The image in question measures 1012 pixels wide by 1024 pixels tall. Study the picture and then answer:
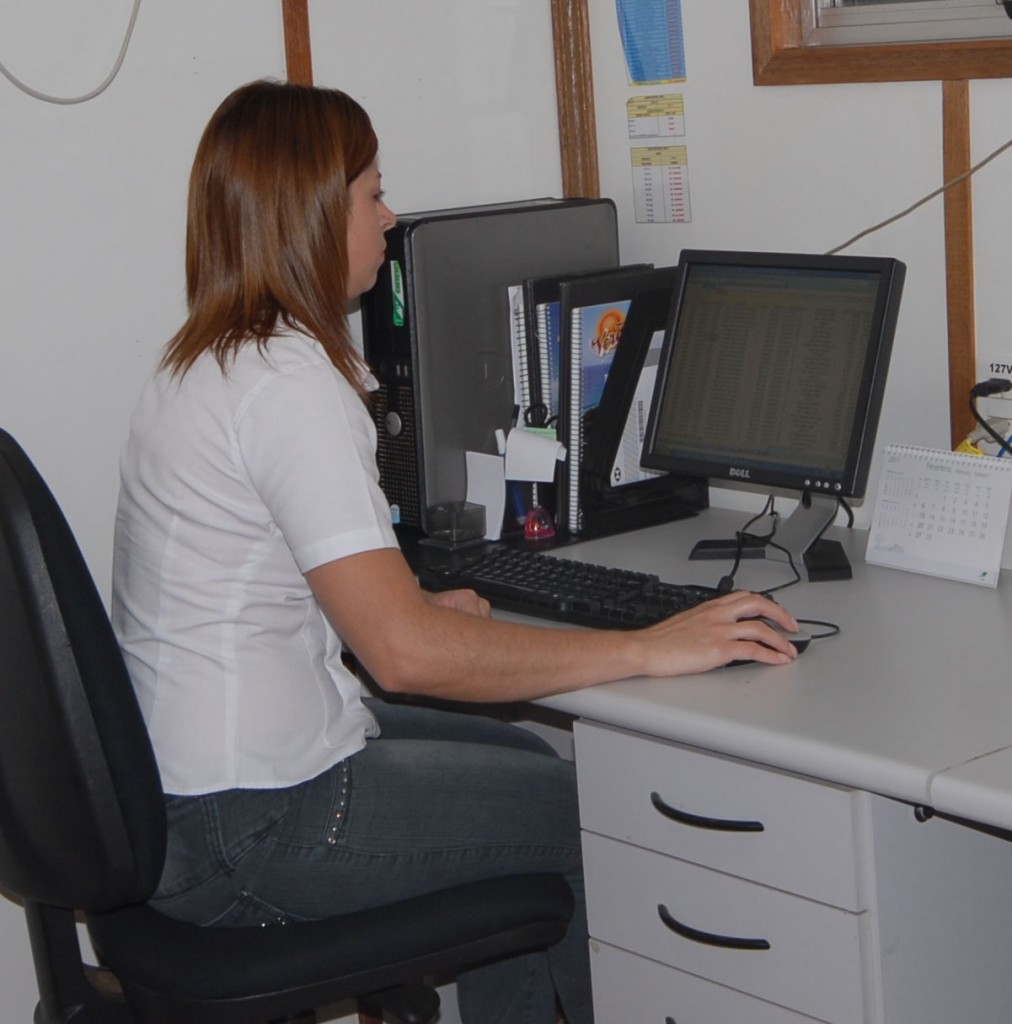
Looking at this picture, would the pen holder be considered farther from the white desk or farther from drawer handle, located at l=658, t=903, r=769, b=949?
drawer handle, located at l=658, t=903, r=769, b=949

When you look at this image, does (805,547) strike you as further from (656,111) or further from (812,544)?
(656,111)

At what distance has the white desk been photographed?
137 centimetres

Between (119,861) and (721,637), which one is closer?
(119,861)

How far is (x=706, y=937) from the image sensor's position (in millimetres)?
1521

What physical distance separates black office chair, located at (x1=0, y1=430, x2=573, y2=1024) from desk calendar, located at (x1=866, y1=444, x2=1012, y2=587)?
689 mm

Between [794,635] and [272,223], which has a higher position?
[272,223]

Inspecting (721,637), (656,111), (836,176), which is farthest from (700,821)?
(656,111)

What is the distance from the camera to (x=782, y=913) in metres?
→ 1.44

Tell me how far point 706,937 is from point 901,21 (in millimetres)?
1268

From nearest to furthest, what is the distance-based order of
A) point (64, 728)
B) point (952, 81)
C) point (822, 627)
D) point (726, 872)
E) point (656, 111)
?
point (64, 728)
point (726, 872)
point (822, 627)
point (952, 81)
point (656, 111)

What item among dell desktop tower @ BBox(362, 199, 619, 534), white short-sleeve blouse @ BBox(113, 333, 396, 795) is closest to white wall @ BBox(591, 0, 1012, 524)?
dell desktop tower @ BBox(362, 199, 619, 534)

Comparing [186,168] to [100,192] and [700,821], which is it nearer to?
[100,192]

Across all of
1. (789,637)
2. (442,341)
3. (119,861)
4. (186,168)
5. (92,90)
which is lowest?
(119,861)

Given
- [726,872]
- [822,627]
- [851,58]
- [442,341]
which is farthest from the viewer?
[442,341]
